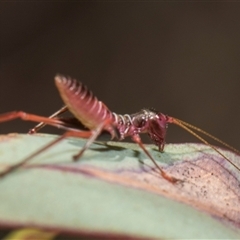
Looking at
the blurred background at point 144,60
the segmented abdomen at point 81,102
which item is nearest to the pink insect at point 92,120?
the segmented abdomen at point 81,102

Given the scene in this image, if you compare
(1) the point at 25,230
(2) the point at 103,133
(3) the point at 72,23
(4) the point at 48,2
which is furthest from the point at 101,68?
(1) the point at 25,230

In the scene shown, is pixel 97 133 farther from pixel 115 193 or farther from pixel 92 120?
pixel 115 193

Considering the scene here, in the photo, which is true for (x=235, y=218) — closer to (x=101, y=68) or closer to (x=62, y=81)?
(x=62, y=81)

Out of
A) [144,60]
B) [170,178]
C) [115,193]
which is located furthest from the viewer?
[144,60]

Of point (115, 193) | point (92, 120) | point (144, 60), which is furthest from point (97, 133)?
point (144, 60)

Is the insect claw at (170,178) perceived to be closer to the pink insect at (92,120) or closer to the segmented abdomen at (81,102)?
the pink insect at (92,120)

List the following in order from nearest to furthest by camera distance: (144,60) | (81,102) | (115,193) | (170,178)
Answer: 1. (115,193)
2. (170,178)
3. (81,102)
4. (144,60)

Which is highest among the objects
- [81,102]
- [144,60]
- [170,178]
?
[144,60]
